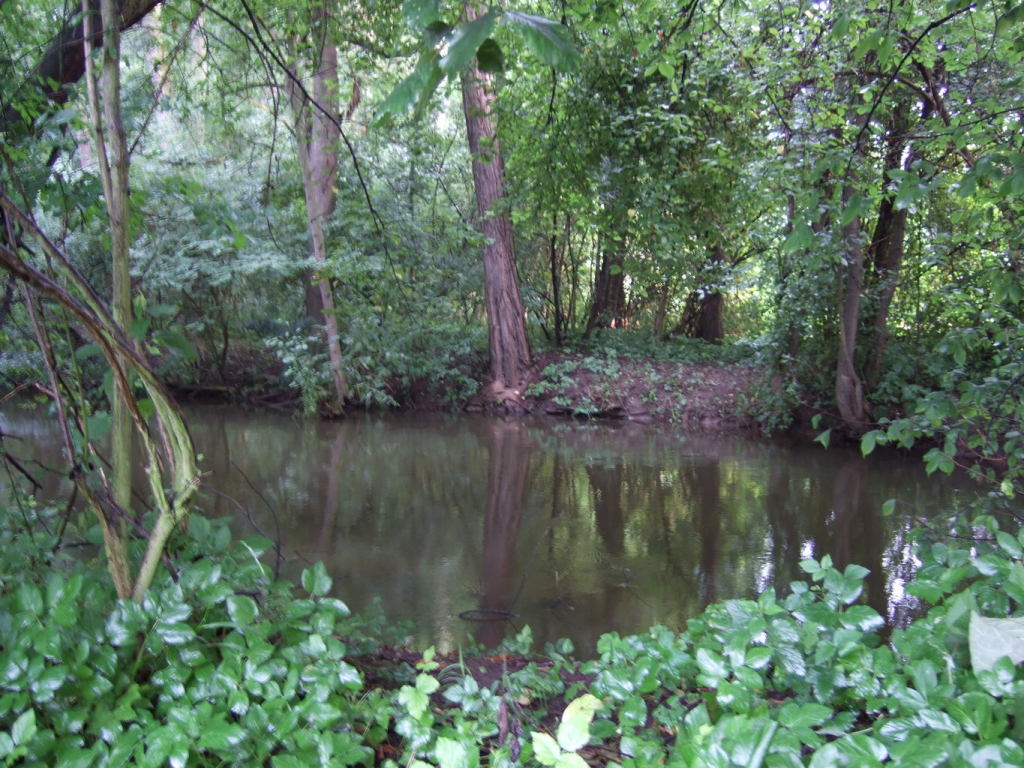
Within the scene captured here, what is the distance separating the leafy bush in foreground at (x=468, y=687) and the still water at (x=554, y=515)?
0.85m

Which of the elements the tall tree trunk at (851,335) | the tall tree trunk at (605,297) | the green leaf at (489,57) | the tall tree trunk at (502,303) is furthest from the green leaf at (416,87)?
the tall tree trunk at (605,297)

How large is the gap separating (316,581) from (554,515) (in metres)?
5.28

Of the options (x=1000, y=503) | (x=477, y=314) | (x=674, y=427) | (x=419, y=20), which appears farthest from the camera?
(x=477, y=314)

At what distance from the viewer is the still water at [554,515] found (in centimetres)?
466

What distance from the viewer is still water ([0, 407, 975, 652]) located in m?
4.66

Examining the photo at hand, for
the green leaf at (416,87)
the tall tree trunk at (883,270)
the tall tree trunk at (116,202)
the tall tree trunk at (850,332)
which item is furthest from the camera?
the tall tree trunk at (883,270)

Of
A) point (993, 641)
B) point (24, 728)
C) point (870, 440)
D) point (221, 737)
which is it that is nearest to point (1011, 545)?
point (993, 641)

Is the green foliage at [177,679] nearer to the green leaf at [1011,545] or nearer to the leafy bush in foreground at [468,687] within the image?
the leafy bush in foreground at [468,687]

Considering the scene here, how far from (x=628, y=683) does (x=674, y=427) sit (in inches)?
413

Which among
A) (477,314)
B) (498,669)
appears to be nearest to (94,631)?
(498,669)

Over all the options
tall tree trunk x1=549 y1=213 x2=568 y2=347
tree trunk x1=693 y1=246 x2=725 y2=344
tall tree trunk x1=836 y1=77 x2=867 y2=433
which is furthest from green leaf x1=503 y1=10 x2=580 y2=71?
tree trunk x1=693 y1=246 x2=725 y2=344

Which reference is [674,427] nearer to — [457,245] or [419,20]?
[457,245]

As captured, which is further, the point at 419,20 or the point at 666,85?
the point at 666,85

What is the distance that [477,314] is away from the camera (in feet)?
48.6
